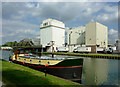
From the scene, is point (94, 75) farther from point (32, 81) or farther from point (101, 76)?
point (32, 81)

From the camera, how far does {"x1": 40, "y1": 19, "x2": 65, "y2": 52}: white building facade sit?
105 meters

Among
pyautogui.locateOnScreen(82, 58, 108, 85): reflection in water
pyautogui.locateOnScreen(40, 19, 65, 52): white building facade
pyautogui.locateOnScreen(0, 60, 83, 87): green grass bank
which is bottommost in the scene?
pyautogui.locateOnScreen(82, 58, 108, 85): reflection in water

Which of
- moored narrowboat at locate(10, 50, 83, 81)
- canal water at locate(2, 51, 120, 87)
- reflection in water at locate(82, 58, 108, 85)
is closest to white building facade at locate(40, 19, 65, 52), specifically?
reflection in water at locate(82, 58, 108, 85)

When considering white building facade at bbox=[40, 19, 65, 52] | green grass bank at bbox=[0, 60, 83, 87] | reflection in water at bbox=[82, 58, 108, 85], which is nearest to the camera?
green grass bank at bbox=[0, 60, 83, 87]

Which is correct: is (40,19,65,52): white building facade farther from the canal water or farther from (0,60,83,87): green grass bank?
(0,60,83,87): green grass bank

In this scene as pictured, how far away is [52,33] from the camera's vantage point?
105000mm

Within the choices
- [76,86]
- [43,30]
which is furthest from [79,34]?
[76,86]

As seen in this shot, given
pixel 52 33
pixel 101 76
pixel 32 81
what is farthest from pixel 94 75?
pixel 52 33

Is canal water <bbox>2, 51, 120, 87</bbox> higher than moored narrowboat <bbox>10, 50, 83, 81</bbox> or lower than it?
lower

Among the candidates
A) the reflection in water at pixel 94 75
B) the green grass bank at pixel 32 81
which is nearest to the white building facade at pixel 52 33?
the reflection in water at pixel 94 75

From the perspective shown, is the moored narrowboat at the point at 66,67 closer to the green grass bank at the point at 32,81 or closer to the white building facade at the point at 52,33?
the green grass bank at the point at 32,81

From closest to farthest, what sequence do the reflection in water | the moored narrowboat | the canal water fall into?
the moored narrowboat
the canal water
the reflection in water

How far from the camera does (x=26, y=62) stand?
22359mm

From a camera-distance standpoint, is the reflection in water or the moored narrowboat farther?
the reflection in water
